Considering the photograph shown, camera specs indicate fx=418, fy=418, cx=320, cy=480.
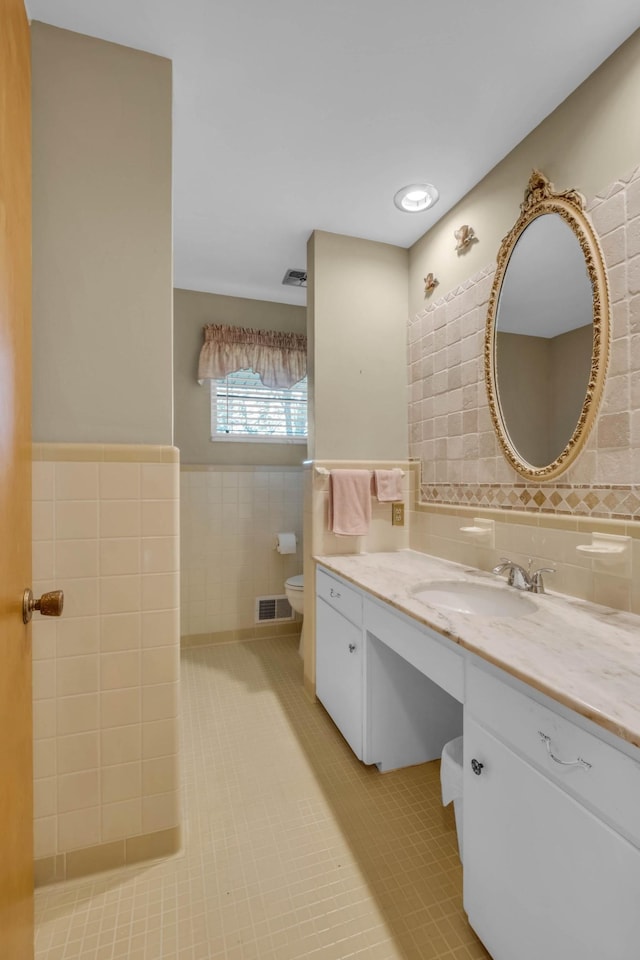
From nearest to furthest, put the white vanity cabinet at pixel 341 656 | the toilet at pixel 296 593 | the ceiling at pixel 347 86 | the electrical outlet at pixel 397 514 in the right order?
1. the ceiling at pixel 347 86
2. the white vanity cabinet at pixel 341 656
3. the electrical outlet at pixel 397 514
4. the toilet at pixel 296 593

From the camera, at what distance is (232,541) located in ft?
9.83

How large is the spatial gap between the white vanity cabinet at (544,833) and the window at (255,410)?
7.90ft

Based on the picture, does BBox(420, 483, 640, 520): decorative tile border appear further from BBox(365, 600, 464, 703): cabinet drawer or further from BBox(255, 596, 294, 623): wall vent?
BBox(255, 596, 294, 623): wall vent

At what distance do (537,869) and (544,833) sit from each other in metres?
0.09

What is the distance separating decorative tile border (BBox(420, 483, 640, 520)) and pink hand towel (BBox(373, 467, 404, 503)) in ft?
0.82

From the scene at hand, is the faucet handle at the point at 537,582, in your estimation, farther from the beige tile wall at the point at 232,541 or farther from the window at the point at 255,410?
the window at the point at 255,410

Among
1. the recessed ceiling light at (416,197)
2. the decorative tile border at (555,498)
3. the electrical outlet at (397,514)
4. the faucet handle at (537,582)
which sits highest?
the recessed ceiling light at (416,197)

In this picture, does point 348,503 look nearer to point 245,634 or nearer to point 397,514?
point 397,514

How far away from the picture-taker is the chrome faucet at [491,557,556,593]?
1.46 metres

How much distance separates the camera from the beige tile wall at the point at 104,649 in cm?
123

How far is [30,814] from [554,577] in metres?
1.67

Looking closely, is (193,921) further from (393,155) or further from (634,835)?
(393,155)

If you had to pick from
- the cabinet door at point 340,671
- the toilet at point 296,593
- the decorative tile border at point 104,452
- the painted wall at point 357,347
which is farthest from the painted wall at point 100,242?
the toilet at point 296,593

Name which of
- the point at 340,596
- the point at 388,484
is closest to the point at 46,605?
the point at 340,596
